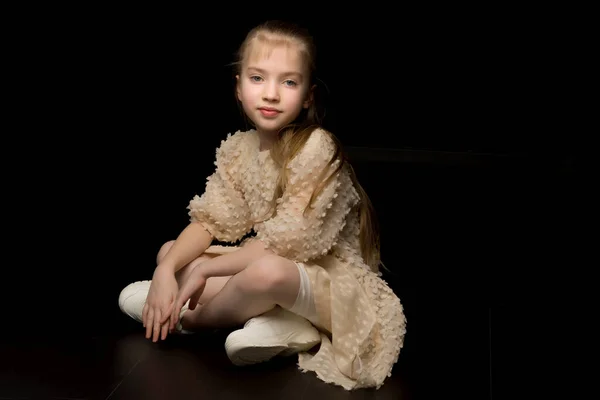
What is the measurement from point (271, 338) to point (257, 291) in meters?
0.10

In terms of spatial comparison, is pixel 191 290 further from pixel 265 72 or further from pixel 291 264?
pixel 265 72

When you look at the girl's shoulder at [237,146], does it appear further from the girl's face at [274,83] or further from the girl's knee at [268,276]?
the girl's knee at [268,276]

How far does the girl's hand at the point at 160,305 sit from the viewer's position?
2.26m

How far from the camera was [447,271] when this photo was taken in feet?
9.53

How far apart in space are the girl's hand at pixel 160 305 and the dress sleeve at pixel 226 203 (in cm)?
19

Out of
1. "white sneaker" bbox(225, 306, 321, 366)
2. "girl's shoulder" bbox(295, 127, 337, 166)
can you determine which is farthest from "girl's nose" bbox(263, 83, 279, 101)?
"white sneaker" bbox(225, 306, 321, 366)

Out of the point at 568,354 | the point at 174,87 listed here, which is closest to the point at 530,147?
the point at 174,87

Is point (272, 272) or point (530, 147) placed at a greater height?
point (272, 272)

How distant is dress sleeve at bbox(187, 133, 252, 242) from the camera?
2453 mm

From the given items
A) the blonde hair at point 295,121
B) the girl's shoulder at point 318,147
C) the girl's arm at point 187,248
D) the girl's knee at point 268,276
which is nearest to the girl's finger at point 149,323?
the girl's arm at point 187,248

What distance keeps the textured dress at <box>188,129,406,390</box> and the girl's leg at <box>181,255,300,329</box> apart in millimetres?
49

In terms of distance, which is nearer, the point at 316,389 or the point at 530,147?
the point at 316,389

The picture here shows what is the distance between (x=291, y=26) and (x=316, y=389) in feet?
2.43

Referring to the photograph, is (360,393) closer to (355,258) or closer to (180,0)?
(355,258)
